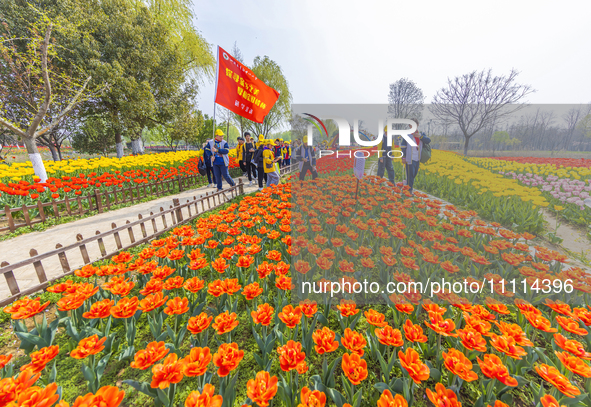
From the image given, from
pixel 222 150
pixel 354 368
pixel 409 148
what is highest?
pixel 222 150

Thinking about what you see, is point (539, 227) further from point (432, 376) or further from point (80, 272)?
point (80, 272)

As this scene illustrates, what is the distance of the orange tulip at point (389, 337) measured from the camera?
142 centimetres

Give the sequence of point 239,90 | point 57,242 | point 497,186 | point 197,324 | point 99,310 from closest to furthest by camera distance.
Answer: point 197,324
point 99,310
point 57,242
point 497,186
point 239,90

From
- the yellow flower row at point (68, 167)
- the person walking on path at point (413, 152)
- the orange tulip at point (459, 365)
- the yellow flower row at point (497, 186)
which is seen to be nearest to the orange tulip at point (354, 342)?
the orange tulip at point (459, 365)

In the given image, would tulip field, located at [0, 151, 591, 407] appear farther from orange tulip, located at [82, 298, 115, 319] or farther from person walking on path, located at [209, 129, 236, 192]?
person walking on path, located at [209, 129, 236, 192]

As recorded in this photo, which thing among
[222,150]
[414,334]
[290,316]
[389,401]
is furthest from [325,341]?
[222,150]

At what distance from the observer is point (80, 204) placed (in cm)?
592

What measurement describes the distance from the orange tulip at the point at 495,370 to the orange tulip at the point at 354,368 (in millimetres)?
612

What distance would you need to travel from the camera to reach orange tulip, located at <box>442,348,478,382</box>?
1.18 m

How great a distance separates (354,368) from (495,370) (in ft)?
2.47

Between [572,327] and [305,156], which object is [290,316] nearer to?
[572,327]

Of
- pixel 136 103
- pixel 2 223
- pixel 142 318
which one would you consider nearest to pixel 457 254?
pixel 142 318

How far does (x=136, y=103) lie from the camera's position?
13094mm

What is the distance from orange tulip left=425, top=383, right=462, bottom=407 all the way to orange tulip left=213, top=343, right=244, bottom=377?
101 cm
